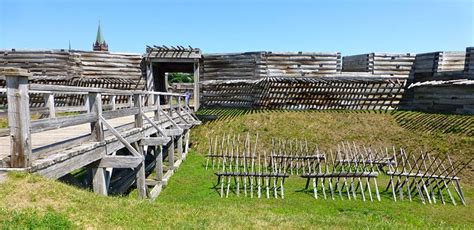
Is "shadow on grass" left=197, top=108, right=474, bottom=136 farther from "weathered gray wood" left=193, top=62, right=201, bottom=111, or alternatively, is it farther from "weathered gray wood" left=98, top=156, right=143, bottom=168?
"weathered gray wood" left=98, top=156, right=143, bottom=168

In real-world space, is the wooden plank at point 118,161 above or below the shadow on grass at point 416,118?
above

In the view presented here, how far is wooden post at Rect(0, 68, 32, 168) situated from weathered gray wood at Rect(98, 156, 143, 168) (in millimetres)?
2155

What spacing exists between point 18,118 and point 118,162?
255 cm

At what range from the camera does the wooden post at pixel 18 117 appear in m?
4.37

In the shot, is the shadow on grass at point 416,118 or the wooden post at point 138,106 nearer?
the wooden post at point 138,106

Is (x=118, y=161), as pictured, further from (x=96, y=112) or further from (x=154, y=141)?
(x=154, y=141)

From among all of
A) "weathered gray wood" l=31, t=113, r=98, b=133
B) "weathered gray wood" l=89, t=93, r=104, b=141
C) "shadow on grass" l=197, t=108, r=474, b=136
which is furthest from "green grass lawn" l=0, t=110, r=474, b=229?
"weathered gray wood" l=89, t=93, r=104, b=141

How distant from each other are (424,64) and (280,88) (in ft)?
36.9

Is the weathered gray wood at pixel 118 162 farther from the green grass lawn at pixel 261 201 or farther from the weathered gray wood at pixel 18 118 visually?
the weathered gray wood at pixel 18 118

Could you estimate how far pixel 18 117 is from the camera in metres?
4.42

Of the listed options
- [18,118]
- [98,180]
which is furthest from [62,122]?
[98,180]

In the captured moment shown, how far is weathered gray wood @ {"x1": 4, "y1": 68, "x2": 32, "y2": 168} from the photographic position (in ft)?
14.3

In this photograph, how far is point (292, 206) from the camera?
34.0 ft

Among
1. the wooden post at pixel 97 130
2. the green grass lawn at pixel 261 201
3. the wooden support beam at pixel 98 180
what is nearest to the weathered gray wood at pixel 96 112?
the wooden post at pixel 97 130
